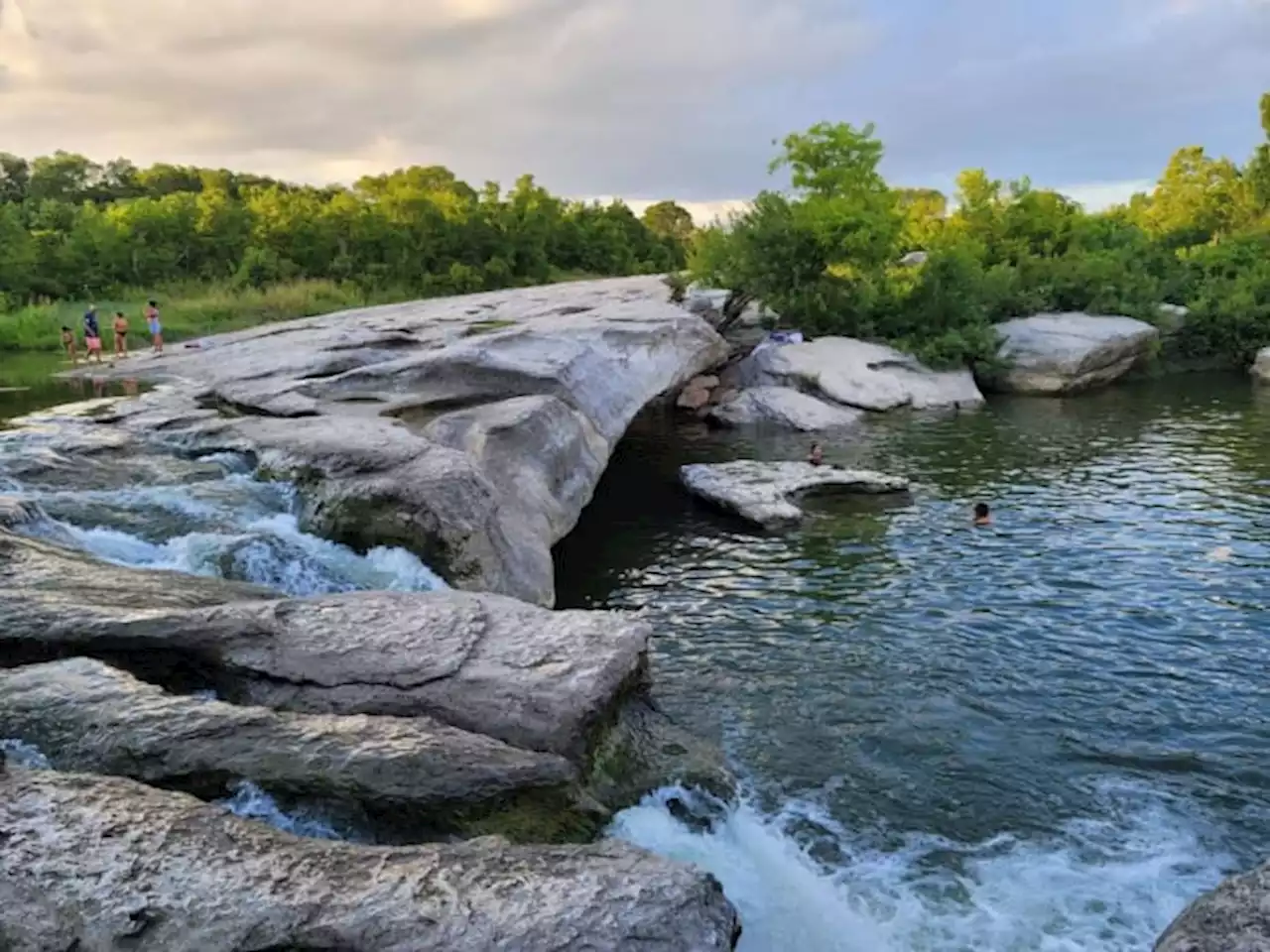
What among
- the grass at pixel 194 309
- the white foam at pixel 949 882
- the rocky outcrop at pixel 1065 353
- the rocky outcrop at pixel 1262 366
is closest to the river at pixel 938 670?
the white foam at pixel 949 882

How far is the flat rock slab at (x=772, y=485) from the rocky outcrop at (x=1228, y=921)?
469 inches

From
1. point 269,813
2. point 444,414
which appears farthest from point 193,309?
point 269,813

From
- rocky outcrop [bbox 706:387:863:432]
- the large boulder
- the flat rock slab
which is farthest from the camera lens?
the large boulder

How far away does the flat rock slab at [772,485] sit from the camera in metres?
18.0

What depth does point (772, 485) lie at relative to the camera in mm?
19281

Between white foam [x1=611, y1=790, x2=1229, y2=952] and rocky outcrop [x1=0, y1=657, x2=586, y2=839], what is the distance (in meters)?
1.38

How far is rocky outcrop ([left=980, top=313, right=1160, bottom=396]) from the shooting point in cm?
3394

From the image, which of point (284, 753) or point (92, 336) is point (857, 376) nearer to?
point (92, 336)

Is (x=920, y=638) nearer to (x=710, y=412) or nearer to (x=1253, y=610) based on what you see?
(x=1253, y=610)

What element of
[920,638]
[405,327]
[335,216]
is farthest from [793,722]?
[335,216]

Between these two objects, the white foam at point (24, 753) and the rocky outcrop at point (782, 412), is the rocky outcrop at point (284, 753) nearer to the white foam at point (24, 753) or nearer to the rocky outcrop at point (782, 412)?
the white foam at point (24, 753)

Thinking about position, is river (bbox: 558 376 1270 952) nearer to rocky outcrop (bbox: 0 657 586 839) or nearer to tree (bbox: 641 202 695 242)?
rocky outcrop (bbox: 0 657 586 839)

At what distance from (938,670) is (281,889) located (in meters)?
8.14

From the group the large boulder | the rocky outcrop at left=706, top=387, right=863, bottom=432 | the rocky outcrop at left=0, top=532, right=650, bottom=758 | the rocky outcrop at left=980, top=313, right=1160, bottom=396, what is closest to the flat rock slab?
the rocky outcrop at left=706, top=387, right=863, bottom=432
